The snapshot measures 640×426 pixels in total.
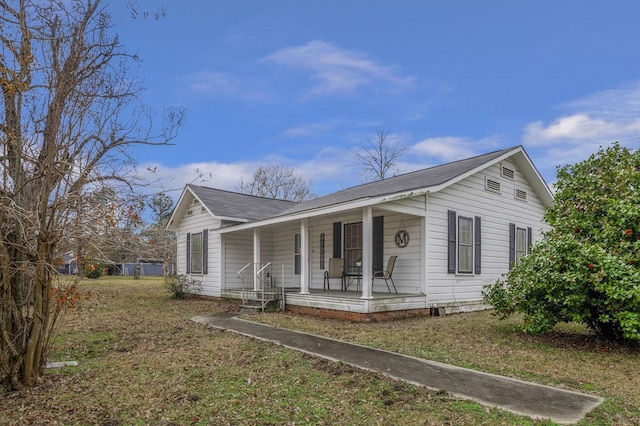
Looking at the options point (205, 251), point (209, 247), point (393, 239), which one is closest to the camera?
point (393, 239)

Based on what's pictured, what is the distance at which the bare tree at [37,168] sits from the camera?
440 cm

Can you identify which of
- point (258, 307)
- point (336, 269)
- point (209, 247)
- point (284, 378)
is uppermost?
point (209, 247)

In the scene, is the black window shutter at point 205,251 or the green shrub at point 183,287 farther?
the green shrub at point 183,287

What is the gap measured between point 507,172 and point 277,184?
25159 millimetres

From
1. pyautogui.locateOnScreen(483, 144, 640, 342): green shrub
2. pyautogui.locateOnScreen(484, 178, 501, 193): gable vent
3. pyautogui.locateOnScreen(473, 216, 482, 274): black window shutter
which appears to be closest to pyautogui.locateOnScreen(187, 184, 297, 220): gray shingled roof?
pyautogui.locateOnScreen(473, 216, 482, 274): black window shutter

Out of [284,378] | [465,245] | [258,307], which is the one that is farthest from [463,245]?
[284,378]

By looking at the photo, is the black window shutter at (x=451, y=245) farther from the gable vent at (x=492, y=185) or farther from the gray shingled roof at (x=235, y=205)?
the gray shingled roof at (x=235, y=205)

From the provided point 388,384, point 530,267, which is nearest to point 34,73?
point 388,384

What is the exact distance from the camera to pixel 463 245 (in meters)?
11.3

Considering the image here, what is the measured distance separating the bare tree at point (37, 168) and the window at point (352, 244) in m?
7.73

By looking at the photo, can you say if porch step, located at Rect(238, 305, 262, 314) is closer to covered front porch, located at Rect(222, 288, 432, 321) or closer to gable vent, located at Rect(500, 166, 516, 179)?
covered front porch, located at Rect(222, 288, 432, 321)

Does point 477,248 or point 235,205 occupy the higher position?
point 235,205

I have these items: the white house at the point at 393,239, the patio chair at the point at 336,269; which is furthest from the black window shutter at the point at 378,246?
the patio chair at the point at 336,269

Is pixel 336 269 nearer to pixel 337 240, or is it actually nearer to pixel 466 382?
pixel 337 240
